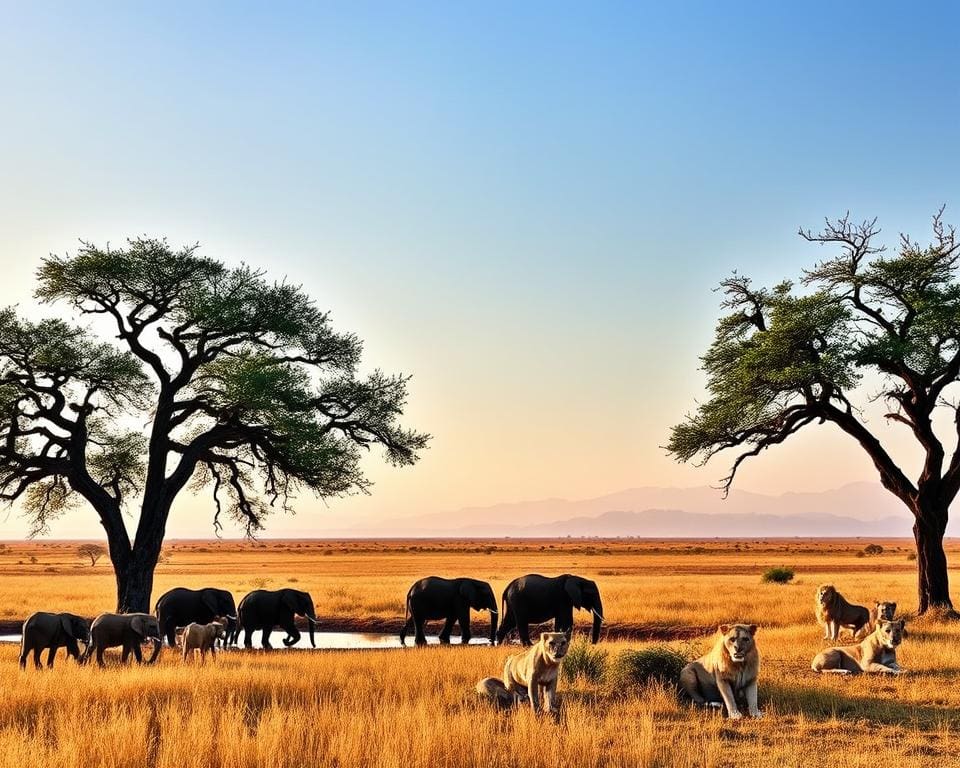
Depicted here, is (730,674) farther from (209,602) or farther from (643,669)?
(209,602)

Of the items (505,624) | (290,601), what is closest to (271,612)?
(290,601)

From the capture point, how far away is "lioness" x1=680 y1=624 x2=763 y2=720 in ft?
42.1

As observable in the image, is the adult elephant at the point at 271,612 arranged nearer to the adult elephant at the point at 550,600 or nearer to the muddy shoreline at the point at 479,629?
Answer: the adult elephant at the point at 550,600

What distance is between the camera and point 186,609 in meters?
23.0

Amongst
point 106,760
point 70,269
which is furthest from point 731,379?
point 106,760

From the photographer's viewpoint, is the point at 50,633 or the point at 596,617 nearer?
the point at 50,633

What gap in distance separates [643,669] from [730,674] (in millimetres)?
2700

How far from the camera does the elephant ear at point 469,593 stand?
24656mm

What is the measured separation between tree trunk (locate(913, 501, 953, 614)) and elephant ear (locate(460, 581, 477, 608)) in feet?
41.2

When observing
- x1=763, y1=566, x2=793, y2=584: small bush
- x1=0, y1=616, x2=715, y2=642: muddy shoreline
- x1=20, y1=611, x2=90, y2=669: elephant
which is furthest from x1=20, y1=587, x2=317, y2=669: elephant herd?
x1=763, y1=566, x2=793, y2=584: small bush

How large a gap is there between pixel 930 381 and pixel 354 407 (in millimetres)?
16798

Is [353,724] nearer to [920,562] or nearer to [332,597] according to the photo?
[920,562]

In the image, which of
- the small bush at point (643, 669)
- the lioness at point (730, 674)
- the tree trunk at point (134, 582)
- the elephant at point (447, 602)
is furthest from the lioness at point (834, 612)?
the tree trunk at point (134, 582)

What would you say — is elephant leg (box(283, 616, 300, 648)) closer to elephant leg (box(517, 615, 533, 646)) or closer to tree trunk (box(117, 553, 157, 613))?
tree trunk (box(117, 553, 157, 613))
